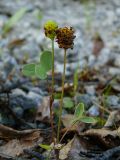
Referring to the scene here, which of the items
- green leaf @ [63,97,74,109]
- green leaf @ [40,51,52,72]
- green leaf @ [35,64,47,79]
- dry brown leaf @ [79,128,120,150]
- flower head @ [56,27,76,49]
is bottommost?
dry brown leaf @ [79,128,120,150]

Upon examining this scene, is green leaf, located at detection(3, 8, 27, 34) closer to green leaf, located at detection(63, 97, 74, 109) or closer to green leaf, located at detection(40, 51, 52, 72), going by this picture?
green leaf, located at detection(63, 97, 74, 109)

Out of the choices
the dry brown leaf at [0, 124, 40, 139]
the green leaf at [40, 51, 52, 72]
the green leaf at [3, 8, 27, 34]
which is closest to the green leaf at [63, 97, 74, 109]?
the dry brown leaf at [0, 124, 40, 139]

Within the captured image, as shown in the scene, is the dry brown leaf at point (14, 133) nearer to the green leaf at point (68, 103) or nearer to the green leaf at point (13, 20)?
the green leaf at point (68, 103)

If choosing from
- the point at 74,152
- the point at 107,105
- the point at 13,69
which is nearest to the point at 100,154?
the point at 74,152

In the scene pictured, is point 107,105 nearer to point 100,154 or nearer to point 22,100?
point 22,100

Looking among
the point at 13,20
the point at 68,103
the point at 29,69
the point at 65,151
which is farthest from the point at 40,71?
the point at 13,20

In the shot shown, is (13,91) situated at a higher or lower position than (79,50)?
lower
